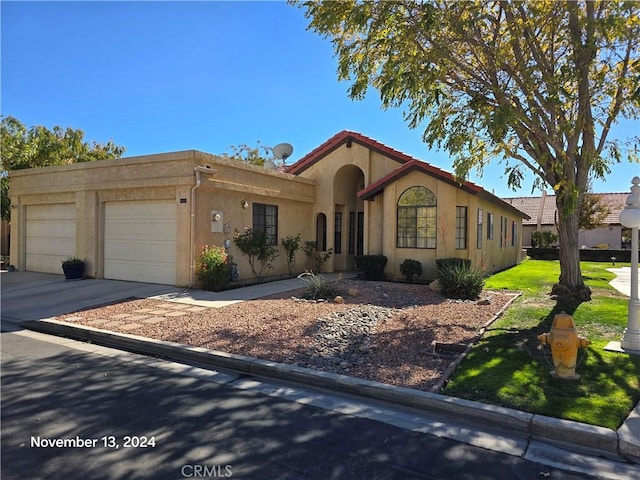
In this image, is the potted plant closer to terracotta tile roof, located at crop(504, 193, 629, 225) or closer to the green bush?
the green bush

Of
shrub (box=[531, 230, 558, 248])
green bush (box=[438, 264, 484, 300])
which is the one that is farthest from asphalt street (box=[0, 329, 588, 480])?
shrub (box=[531, 230, 558, 248])

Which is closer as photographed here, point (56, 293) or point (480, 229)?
point (56, 293)

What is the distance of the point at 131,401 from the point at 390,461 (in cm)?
286

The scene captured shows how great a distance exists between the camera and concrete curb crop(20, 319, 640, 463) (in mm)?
3807

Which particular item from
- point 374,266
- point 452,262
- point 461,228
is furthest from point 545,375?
point 374,266

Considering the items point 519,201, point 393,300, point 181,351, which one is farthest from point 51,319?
point 519,201

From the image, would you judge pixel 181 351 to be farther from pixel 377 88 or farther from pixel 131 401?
pixel 377 88

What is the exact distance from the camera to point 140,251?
43.0ft

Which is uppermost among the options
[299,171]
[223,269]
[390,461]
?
[299,171]

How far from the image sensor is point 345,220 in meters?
17.8

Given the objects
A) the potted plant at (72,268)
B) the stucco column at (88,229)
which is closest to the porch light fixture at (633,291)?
the stucco column at (88,229)

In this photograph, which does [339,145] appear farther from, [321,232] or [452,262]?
[452,262]

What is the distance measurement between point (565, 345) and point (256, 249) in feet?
33.1

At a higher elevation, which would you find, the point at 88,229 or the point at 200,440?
the point at 88,229
